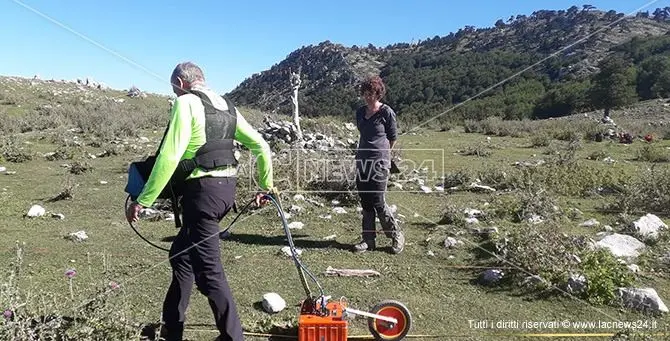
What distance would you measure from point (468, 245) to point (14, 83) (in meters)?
30.4

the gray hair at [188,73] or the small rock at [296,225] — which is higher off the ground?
the gray hair at [188,73]

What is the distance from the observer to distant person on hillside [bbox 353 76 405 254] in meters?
5.93

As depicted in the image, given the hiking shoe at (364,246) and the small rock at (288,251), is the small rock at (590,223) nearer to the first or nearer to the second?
the hiking shoe at (364,246)

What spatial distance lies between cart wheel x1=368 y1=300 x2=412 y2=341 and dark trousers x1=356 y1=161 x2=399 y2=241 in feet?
6.85

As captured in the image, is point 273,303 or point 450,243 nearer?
point 273,303

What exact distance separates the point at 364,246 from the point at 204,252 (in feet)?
9.54

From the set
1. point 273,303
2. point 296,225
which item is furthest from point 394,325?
point 296,225

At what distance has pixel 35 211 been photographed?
23.4 feet

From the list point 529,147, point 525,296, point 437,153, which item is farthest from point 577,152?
point 525,296

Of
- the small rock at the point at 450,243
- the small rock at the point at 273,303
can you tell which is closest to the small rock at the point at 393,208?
the small rock at the point at 450,243

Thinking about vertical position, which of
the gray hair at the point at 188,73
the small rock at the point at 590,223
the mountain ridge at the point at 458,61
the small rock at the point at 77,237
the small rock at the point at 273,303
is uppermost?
the mountain ridge at the point at 458,61

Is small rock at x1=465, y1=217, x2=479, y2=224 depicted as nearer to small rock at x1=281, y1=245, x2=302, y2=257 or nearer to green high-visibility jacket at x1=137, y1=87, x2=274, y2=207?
small rock at x1=281, y1=245, x2=302, y2=257

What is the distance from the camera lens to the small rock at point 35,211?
23.2 feet
